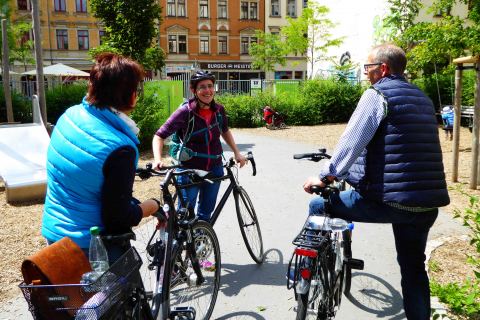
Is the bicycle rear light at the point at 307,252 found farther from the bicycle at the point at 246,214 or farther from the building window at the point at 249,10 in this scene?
the building window at the point at 249,10

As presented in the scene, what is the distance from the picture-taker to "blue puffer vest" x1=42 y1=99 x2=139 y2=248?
216 centimetres

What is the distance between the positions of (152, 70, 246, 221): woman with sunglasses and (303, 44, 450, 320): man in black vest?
5.34 feet

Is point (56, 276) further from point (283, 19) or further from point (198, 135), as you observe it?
point (283, 19)

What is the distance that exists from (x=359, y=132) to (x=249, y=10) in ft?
170

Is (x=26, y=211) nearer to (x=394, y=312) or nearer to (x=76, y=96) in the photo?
(x=394, y=312)

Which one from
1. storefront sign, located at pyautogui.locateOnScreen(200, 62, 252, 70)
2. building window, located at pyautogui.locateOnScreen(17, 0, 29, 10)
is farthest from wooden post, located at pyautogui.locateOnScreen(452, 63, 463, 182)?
building window, located at pyautogui.locateOnScreen(17, 0, 29, 10)

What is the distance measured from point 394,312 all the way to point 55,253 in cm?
278

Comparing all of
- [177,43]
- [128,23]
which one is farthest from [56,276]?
[177,43]

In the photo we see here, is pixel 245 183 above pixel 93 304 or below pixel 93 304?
below

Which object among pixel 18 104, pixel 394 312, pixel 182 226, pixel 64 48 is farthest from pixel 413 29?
pixel 64 48

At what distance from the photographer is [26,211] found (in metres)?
6.79

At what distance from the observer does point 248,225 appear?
4824mm

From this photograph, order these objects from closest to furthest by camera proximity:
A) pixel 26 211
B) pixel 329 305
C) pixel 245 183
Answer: pixel 329 305 → pixel 26 211 → pixel 245 183

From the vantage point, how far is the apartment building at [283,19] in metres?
51.9
